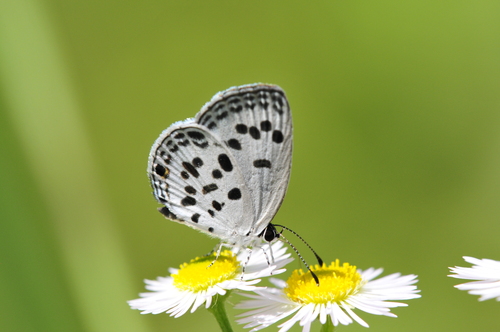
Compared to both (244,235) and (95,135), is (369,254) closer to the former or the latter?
(244,235)

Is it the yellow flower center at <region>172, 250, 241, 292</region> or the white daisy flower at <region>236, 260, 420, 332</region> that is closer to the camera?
the white daisy flower at <region>236, 260, 420, 332</region>

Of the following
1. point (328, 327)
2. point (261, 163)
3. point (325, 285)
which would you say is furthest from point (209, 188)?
point (328, 327)

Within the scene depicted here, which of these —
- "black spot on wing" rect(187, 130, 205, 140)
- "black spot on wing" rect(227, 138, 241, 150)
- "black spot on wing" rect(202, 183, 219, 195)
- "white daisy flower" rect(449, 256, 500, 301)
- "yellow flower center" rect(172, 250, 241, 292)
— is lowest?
"white daisy flower" rect(449, 256, 500, 301)

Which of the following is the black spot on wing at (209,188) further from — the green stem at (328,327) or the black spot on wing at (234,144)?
the green stem at (328,327)

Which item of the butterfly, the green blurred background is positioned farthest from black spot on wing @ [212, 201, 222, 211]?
the green blurred background

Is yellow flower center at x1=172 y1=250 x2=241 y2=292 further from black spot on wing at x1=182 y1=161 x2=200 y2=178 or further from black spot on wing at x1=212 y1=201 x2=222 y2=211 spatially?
black spot on wing at x1=182 y1=161 x2=200 y2=178

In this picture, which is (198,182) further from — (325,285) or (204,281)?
(325,285)
